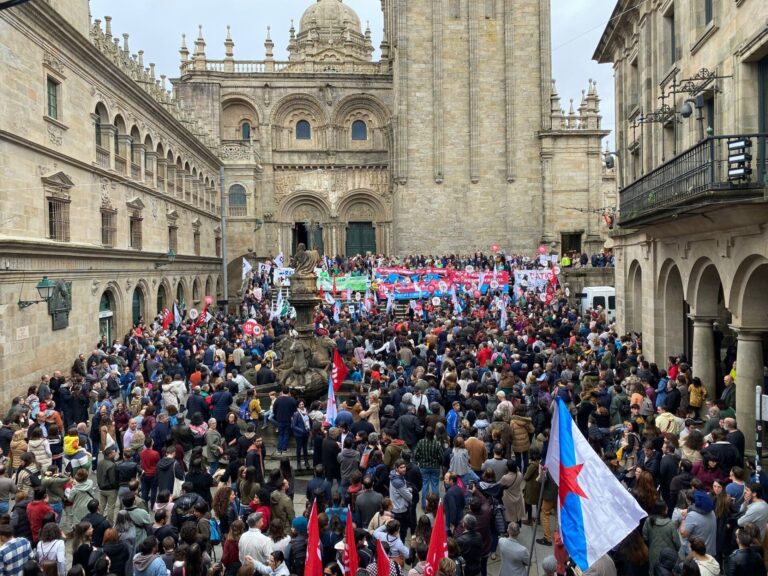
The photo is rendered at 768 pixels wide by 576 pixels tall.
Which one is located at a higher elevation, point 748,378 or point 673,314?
point 673,314

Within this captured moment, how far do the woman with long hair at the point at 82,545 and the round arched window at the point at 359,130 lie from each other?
44.5 m

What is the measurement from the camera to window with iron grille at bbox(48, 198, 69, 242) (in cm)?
1962

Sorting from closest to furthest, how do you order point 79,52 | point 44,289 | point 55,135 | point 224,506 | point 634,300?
1. point 224,506
2. point 44,289
3. point 55,135
4. point 634,300
5. point 79,52

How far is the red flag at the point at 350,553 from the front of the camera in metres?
6.64

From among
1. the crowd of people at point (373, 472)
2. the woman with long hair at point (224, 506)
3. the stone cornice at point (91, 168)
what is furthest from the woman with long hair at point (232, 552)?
the stone cornice at point (91, 168)

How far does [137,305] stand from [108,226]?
449 centimetres

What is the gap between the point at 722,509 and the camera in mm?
7648

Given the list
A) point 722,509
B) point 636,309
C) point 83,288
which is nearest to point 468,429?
point 722,509

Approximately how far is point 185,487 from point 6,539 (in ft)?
7.09

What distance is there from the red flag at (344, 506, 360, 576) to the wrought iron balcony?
785 centimetres

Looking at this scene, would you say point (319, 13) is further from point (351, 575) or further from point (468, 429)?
point (351, 575)

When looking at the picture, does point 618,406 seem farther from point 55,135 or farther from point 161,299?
point 161,299

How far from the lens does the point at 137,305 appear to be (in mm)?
27453

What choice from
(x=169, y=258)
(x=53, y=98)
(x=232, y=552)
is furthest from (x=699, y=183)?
(x=169, y=258)
